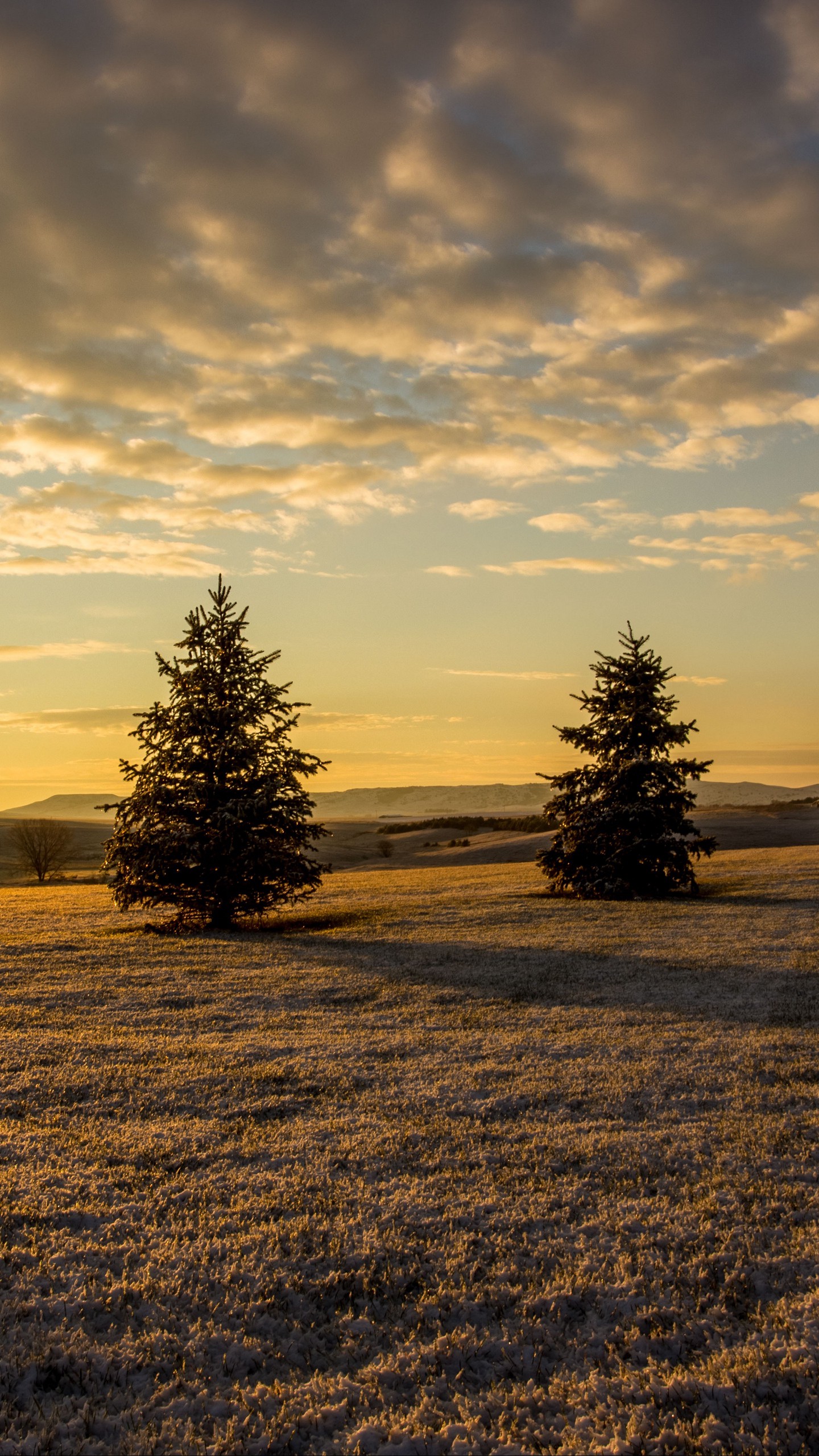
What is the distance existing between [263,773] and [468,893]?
9114mm

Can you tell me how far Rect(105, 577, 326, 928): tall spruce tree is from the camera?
23250 millimetres

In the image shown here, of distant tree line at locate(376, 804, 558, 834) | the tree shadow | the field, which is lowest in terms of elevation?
distant tree line at locate(376, 804, 558, 834)

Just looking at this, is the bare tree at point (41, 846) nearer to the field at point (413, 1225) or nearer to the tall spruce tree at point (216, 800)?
the tall spruce tree at point (216, 800)

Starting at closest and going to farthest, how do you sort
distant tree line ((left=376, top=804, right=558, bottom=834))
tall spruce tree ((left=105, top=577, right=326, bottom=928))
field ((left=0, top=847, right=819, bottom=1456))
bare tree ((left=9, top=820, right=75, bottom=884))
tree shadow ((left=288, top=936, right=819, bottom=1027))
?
field ((left=0, top=847, right=819, bottom=1456)), tree shadow ((left=288, top=936, right=819, bottom=1027)), tall spruce tree ((left=105, top=577, right=326, bottom=928)), bare tree ((left=9, top=820, right=75, bottom=884)), distant tree line ((left=376, top=804, right=558, bottom=834))

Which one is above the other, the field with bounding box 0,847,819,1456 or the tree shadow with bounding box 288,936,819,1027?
the field with bounding box 0,847,819,1456

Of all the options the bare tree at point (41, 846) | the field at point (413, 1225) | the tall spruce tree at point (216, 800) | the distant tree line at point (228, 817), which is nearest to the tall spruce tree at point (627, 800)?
the distant tree line at point (228, 817)

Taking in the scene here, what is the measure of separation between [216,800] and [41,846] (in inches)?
1558

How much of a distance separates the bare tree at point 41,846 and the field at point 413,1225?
47.8m

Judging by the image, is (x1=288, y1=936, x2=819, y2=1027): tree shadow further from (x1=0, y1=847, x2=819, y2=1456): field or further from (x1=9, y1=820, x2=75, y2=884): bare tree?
(x1=9, y1=820, x2=75, y2=884): bare tree

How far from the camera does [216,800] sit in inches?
952

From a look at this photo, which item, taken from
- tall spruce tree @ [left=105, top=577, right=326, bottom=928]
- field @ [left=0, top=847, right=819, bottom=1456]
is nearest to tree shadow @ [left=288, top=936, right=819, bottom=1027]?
field @ [left=0, top=847, right=819, bottom=1456]

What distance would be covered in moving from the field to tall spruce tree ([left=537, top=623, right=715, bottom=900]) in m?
15.1

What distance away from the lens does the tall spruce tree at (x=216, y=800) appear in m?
23.2

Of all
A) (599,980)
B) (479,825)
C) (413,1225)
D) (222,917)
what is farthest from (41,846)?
(413,1225)
